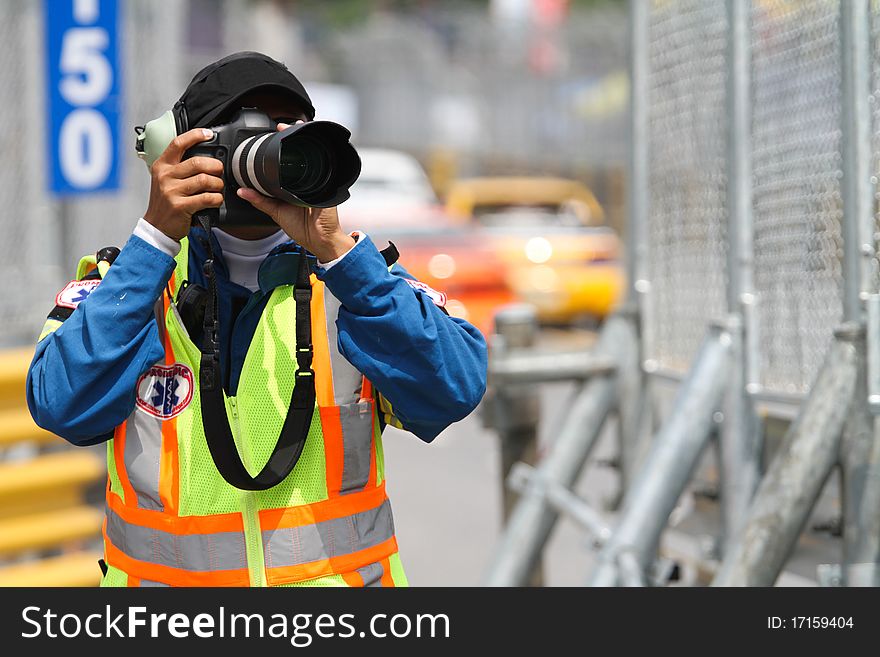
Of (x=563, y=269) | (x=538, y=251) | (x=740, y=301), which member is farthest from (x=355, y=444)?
(x=563, y=269)

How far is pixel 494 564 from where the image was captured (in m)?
4.37

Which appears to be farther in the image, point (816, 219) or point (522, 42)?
point (522, 42)

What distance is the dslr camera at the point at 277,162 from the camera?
2055 mm

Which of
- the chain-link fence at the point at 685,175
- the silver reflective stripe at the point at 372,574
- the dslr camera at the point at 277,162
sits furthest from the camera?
the chain-link fence at the point at 685,175

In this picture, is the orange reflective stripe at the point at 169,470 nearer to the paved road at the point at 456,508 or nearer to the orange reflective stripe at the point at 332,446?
the orange reflective stripe at the point at 332,446

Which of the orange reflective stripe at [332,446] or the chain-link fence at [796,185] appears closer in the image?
the orange reflective stripe at [332,446]

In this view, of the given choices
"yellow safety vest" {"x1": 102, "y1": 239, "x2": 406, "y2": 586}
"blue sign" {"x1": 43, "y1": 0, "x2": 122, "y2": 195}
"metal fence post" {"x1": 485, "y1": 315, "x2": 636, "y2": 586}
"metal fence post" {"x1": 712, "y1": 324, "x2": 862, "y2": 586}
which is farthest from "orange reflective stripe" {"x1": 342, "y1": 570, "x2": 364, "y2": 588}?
"blue sign" {"x1": 43, "y1": 0, "x2": 122, "y2": 195}

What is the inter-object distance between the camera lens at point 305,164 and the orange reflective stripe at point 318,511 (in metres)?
0.54

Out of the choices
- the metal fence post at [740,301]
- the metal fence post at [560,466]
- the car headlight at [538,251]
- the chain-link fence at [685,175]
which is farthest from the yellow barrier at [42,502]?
the car headlight at [538,251]

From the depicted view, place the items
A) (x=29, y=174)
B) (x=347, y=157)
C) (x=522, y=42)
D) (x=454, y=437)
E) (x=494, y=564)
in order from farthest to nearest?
(x=522, y=42) → (x=454, y=437) → (x=29, y=174) → (x=494, y=564) → (x=347, y=157)

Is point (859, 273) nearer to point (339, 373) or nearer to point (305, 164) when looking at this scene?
point (339, 373)
